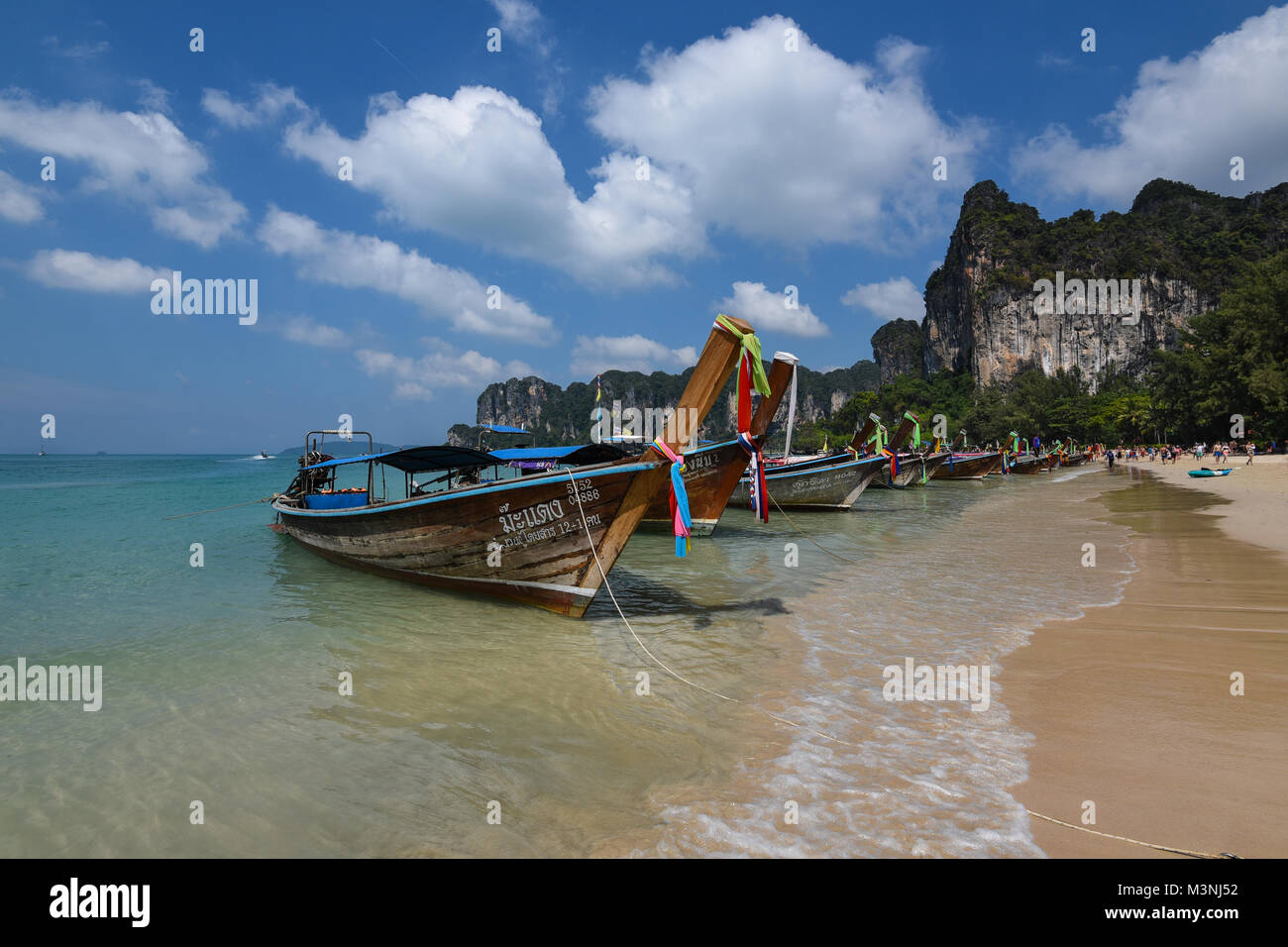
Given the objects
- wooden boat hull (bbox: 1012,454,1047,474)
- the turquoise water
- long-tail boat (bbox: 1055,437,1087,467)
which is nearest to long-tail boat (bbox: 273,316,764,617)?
the turquoise water

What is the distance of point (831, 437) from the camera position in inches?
4621

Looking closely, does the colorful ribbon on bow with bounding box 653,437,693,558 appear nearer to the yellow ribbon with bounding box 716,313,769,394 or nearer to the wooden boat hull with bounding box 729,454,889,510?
the yellow ribbon with bounding box 716,313,769,394

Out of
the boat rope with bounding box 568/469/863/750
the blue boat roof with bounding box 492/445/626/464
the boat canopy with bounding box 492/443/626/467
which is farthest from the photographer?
the blue boat roof with bounding box 492/445/626/464

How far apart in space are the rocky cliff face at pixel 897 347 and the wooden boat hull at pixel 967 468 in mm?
113493

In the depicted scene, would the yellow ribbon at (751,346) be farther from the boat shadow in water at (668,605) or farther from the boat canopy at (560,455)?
the boat canopy at (560,455)

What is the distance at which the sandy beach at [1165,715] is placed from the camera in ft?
10.9

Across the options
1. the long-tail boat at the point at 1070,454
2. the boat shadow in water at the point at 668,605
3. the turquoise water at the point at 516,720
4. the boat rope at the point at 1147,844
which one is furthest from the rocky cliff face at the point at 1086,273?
the boat rope at the point at 1147,844

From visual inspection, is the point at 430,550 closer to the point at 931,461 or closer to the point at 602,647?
the point at 602,647

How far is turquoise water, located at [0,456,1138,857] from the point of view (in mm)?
3648

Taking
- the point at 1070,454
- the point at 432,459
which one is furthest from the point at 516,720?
the point at 1070,454

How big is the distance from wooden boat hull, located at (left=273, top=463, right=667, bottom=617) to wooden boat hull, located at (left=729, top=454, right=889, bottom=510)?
14182 millimetres
